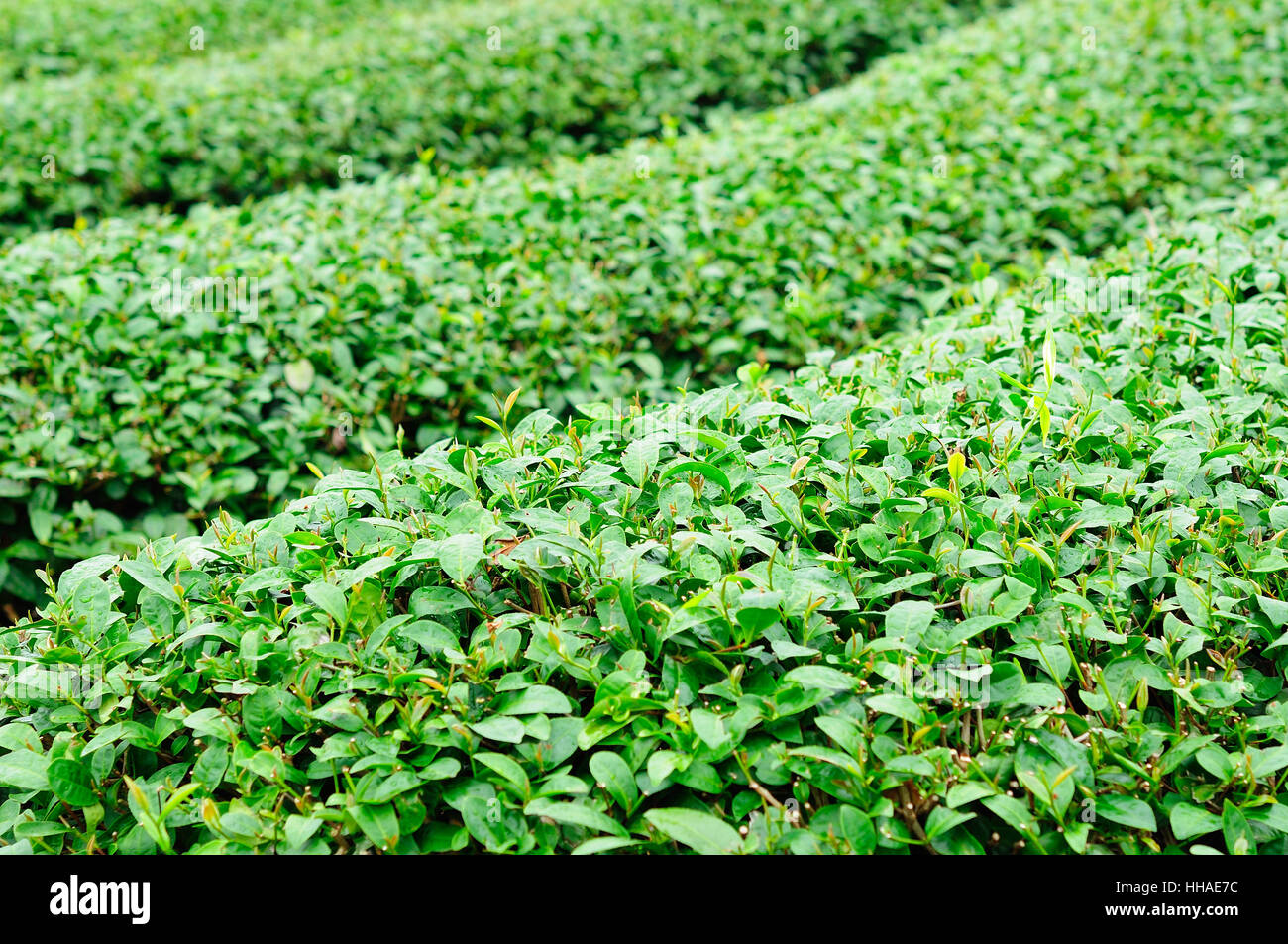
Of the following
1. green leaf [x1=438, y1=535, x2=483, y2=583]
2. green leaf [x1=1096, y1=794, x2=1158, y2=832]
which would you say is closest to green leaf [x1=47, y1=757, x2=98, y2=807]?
green leaf [x1=438, y1=535, x2=483, y2=583]

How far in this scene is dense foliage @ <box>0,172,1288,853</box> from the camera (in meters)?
1.42

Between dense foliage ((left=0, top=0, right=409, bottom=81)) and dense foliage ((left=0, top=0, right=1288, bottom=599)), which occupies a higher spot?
dense foliage ((left=0, top=0, right=409, bottom=81))

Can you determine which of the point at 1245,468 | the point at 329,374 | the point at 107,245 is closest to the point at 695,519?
the point at 1245,468

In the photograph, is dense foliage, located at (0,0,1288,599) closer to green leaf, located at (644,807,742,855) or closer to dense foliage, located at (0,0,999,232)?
dense foliage, located at (0,0,999,232)

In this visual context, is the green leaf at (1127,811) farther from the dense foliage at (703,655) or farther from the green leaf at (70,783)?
Answer: the green leaf at (70,783)

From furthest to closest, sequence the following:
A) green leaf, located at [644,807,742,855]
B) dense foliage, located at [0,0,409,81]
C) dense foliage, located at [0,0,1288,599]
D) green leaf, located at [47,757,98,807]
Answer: dense foliage, located at [0,0,409,81] < dense foliage, located at [0,0,1288,599] < green leaf, located at [47,757,98,807] < green leaf, located at [644,807,742,855]

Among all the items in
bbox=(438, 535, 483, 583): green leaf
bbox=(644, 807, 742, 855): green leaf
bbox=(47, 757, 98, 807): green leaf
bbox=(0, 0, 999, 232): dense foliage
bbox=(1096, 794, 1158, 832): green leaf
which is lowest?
bbox=(47, 757, 98, 807): green leaf

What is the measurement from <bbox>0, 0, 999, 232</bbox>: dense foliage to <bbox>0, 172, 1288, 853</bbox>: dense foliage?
12.3 feet

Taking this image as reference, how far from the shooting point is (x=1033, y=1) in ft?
22.8

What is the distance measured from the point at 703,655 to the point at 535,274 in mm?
2426

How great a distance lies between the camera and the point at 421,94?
605cm

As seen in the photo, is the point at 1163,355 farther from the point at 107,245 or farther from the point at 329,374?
the point at 107,245
